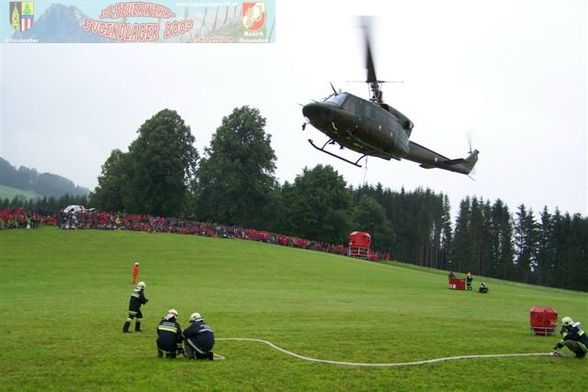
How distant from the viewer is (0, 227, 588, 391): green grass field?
13219 mm

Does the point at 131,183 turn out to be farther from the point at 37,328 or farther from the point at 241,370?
the point at 241,370

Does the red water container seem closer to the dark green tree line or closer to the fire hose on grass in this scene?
the fire hose on grass

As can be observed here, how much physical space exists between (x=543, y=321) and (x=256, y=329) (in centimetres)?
937

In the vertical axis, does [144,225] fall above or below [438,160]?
below

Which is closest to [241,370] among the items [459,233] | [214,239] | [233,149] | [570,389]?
[570,389]

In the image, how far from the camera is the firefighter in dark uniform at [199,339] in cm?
1458

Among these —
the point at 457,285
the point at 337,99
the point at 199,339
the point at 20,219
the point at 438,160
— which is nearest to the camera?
the point at 199,339

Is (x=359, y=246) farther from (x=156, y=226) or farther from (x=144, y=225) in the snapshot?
(x=144, y=225)

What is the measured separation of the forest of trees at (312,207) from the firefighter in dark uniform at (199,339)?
5598cm

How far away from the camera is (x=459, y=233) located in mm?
108812

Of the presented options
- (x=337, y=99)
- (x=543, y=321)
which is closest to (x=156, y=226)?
(x=543, y=321)

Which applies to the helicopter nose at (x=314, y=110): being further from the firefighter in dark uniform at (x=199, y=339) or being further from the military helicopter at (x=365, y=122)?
the firefighter in dark uniform at (x=199, y=339)

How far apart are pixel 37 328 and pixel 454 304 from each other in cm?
1907

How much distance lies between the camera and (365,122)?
1720cm
